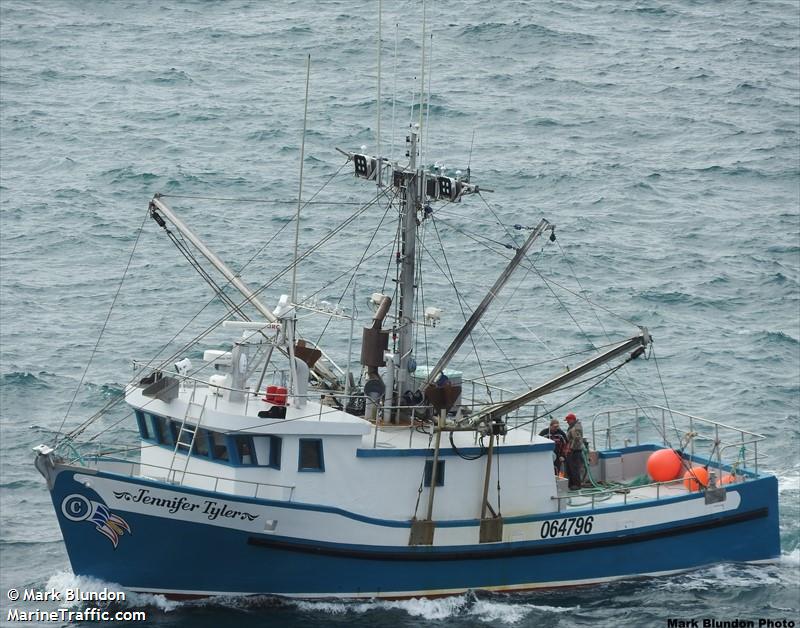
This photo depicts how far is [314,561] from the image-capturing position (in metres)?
26.5

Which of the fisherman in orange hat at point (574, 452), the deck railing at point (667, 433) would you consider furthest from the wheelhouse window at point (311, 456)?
the deck railing at point (667, 433)

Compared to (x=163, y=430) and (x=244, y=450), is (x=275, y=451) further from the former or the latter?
(x=163, y=430)

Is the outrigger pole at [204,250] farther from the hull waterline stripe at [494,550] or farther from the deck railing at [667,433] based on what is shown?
the deck railing at [667,433]

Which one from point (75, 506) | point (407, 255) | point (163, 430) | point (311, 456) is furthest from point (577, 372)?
point (75, 506)

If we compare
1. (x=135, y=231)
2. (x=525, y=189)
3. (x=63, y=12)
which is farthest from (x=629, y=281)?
(x=63, y=12)

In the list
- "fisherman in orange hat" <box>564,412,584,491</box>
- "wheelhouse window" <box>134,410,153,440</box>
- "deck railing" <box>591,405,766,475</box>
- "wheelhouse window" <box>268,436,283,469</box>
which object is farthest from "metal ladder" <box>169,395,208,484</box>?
"deck railing" <box>591,405,766,475</box>

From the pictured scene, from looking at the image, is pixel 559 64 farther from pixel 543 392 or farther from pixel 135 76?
pixel 543 392

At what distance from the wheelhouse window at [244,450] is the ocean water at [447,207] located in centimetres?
261

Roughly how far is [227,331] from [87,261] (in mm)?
6924

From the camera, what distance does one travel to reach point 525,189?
165 ft

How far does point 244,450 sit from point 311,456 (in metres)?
1.26

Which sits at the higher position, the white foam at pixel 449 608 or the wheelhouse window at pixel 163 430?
the wheelhouse window at pixel 163 430

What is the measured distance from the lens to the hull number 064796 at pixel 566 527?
27.7 meters

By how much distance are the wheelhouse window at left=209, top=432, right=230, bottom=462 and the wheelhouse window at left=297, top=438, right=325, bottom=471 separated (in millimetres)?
1406
